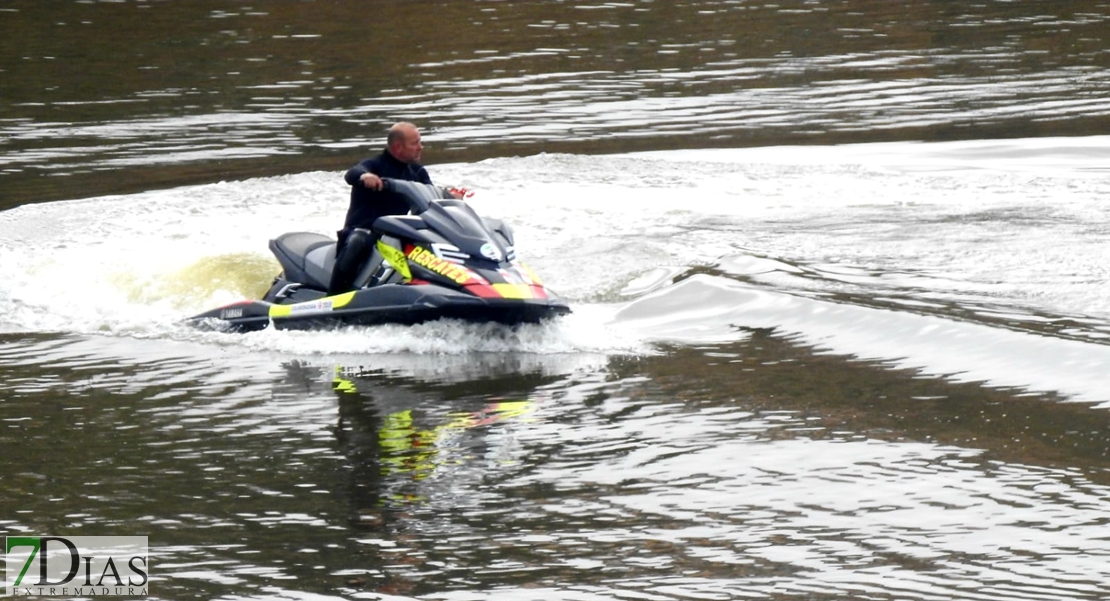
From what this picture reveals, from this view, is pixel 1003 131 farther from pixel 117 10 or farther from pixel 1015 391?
pixel 117 10

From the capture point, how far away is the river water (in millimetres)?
6742

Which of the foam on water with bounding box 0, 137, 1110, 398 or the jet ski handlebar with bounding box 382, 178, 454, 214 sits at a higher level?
the jet ski handlebar with bounding box 382, 178, 454, 214

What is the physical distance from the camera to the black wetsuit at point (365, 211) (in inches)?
422

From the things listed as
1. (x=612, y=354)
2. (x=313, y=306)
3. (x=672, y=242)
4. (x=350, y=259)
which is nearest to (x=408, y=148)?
(x=350, y=259)

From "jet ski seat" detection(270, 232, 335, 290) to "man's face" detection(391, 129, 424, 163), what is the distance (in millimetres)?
952

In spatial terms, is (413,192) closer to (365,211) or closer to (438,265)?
(365,211)

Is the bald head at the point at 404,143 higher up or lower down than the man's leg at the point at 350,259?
higher up

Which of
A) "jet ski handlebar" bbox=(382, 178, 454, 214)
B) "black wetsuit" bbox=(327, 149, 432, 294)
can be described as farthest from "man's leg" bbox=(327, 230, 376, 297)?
"jet ski handlebar" bbox=(382, 178, 454, 214)

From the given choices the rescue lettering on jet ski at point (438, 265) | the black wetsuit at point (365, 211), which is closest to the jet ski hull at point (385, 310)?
the rescue lettering on jet ski at point (438, 265)

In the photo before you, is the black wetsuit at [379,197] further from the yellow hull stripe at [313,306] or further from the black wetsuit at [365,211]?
the yellow hull stripe at [313,306]

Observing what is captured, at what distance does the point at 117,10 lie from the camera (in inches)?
1364

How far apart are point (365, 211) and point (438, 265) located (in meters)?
0.94

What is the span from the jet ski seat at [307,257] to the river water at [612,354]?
24.8 inches

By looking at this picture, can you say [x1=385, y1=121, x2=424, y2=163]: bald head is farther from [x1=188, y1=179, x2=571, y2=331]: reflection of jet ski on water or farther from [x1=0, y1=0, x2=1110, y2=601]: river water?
[x1=0, y1=0, x2=1110, y2=601]: river water
